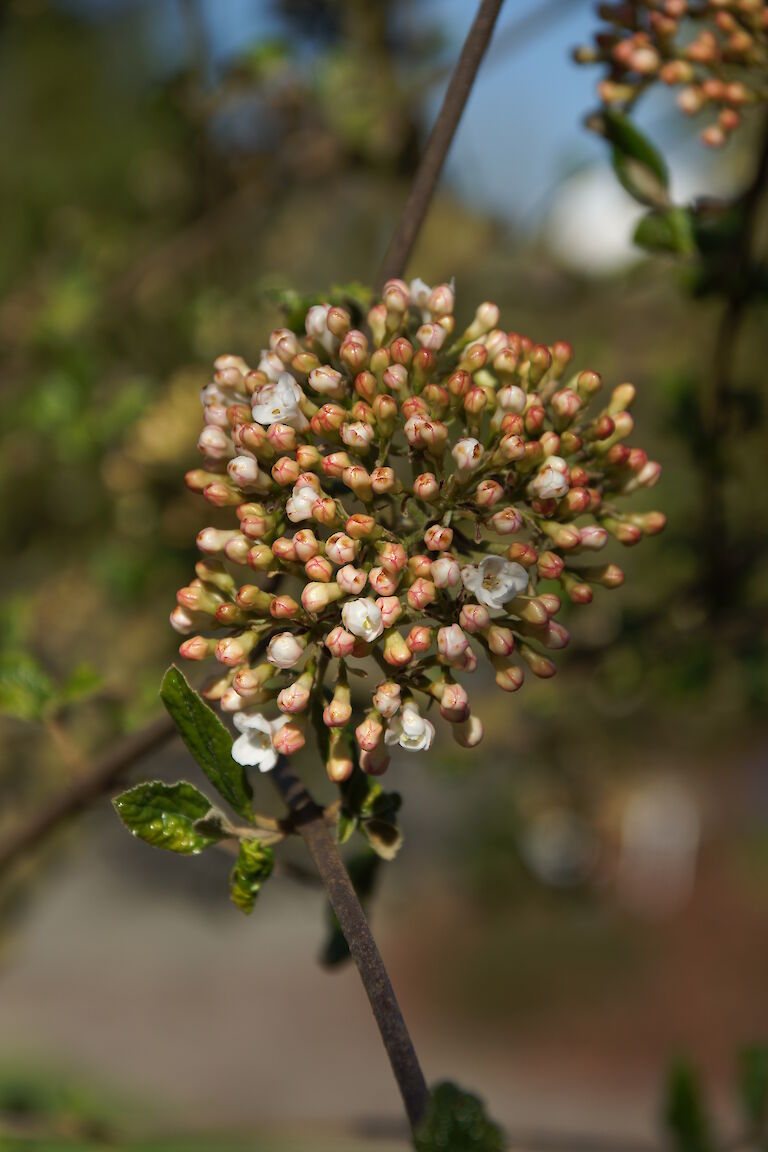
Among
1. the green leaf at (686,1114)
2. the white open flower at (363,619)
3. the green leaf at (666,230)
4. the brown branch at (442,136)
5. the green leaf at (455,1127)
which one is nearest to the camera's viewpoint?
the green leaf at (455,1127)

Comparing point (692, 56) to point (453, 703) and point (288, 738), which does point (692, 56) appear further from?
point (288, 738)

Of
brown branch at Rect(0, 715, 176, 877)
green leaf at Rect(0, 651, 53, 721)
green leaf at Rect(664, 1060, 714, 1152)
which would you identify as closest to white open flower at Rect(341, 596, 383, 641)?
brown branch at Rect(0, 715, 176, 877)

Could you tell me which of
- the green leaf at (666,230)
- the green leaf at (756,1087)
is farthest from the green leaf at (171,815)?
the green leaf at (756,1087)

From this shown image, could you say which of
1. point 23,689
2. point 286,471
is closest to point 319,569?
point 286,471

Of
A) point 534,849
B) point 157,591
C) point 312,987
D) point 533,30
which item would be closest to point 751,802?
point 534,849

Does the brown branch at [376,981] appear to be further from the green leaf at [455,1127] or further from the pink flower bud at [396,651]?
the pink flower bud at [396,651]
